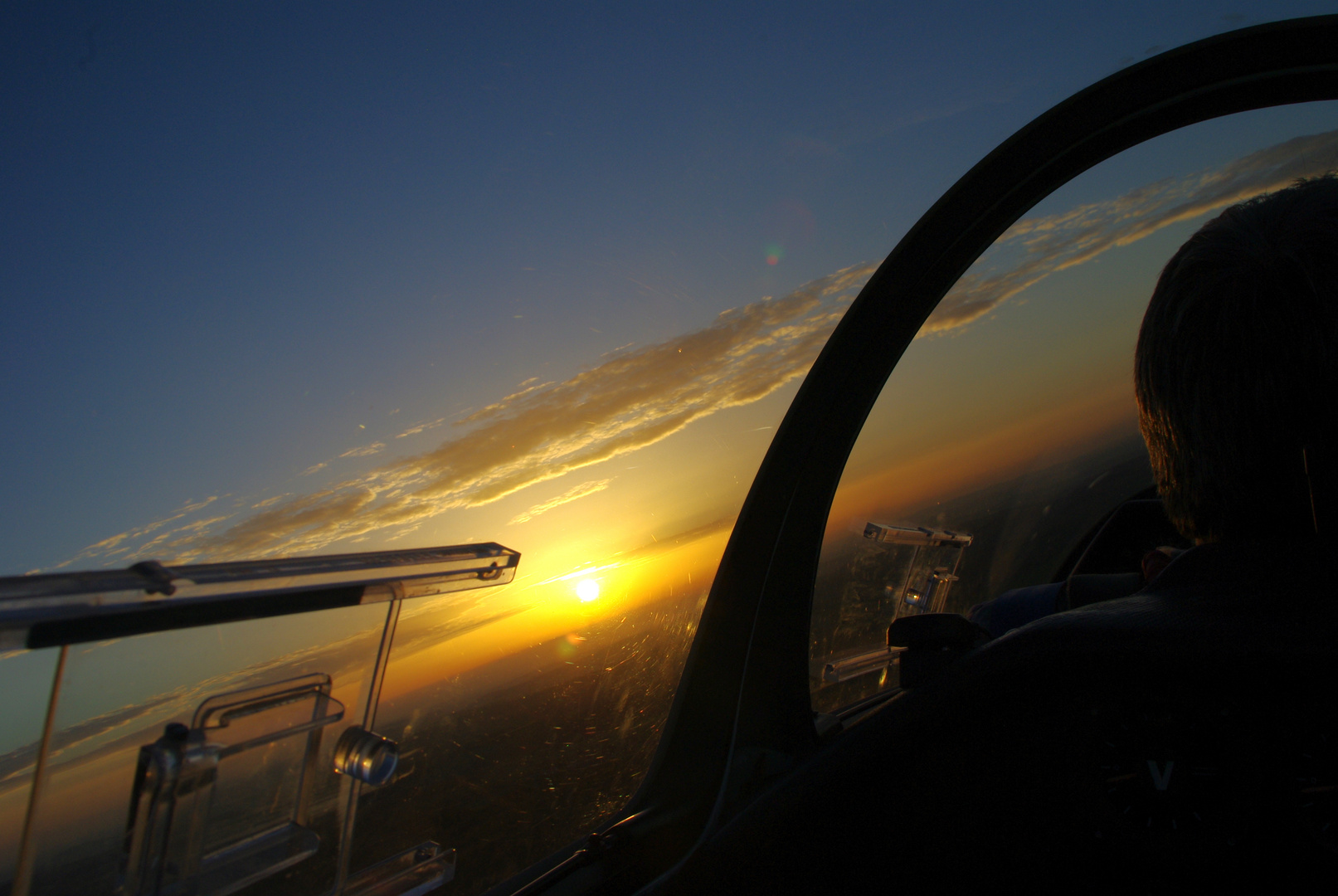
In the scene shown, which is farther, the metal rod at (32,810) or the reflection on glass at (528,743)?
the reflection on glass at (528,743)

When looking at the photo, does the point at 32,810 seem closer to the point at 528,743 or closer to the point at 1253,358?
the point at 528,743

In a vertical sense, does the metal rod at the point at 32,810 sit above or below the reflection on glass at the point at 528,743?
above

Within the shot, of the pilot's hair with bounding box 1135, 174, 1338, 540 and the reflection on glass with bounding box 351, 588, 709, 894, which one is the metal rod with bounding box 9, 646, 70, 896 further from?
the pilot's hair with bounding box 1135, 174, 1338, 540

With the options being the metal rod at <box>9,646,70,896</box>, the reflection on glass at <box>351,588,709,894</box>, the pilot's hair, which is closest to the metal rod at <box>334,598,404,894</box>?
the reflection on glass at <box>351,588,709,894</box>

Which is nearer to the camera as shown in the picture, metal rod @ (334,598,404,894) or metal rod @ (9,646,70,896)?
metal rod @ (9,646,70,896)

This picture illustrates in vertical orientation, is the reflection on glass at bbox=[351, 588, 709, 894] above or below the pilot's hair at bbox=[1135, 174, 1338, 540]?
below

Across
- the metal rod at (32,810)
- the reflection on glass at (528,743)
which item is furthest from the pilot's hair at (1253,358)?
the metal rod at (32,810)

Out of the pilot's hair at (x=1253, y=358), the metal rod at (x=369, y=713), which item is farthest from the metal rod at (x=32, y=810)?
the pilot's hair at (x=1253, y=358)

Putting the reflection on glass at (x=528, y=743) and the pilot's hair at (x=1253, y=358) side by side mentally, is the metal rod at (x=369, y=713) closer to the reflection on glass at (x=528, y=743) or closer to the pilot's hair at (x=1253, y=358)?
the reflection on glass at (x=528, y=743)

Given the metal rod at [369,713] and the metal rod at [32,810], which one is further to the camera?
the metal rod at [369,713]

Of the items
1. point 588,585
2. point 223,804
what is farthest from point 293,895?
point 588,585
